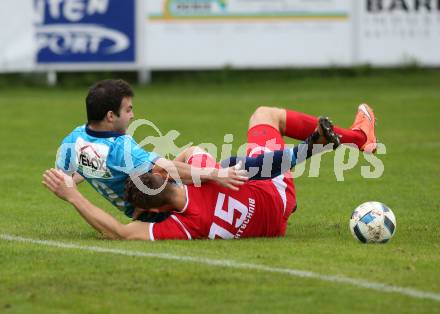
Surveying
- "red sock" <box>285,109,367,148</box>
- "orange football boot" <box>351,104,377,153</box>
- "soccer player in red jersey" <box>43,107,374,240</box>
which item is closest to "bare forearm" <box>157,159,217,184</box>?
"soccer player in red jersey" <box>43,107,374,240</box>

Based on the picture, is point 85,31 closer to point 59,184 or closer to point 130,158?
point 59,184

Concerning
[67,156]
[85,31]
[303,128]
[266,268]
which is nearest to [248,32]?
[85,31]

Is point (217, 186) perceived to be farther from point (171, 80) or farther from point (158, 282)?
point (171, 80)

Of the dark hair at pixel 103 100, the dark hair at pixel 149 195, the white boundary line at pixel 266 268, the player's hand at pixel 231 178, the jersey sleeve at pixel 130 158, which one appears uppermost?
the dark hair at pixel 103 100

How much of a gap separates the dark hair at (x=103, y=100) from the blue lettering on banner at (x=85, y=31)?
1595 centimetres

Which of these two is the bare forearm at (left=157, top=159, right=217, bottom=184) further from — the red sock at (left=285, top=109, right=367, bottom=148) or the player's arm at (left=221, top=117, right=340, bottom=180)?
the red sock at (left=285, top=109, right=367, bottom=148)

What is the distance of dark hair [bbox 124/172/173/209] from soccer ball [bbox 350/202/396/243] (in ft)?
5.16

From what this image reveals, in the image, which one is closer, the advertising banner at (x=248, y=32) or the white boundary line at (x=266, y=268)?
the white boundary line at (x=266, y=268)

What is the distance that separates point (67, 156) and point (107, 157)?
55 cm

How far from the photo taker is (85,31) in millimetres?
24781

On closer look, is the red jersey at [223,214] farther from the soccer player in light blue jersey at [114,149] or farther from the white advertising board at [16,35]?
the white advertising board at [16,35]

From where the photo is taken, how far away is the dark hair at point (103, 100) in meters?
9.01

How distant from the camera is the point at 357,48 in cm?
2495

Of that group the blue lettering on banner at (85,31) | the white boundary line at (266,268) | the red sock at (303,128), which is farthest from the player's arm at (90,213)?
the blue lettering on banner at (85,31)
